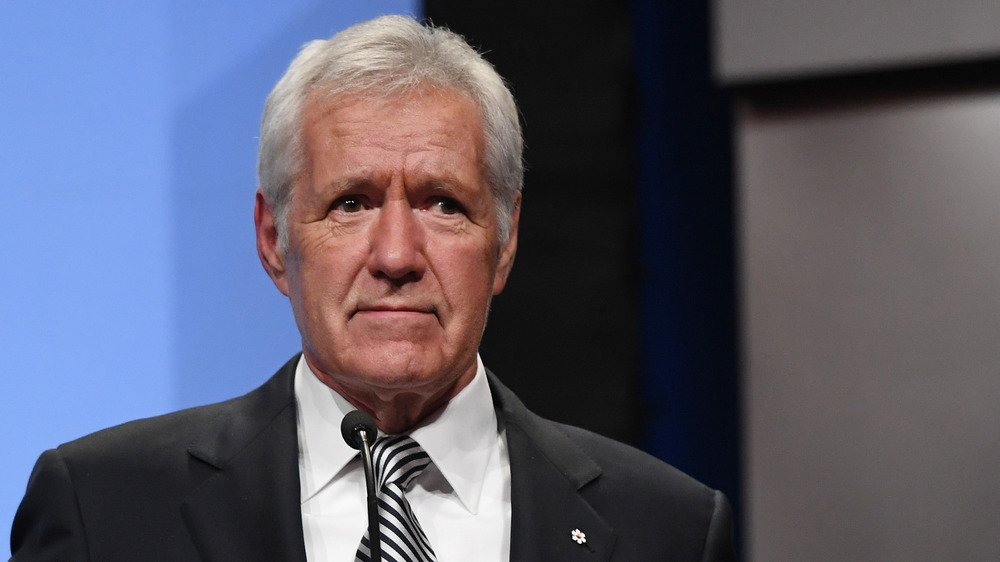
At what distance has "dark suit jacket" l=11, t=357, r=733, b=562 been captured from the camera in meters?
1.54

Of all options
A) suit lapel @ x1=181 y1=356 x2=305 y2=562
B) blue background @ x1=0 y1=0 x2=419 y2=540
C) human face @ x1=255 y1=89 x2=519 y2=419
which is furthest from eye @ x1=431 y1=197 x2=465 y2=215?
blue background @ x1=0 y1=0 x2=419 y2=540

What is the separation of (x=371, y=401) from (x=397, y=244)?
0.25m

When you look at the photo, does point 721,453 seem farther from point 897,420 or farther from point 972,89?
point 972,89

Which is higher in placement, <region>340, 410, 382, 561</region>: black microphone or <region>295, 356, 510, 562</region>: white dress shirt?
<region>340, 410, 382, 561</region>: black microphone

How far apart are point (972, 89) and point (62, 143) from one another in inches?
74.9

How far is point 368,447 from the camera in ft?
4.66

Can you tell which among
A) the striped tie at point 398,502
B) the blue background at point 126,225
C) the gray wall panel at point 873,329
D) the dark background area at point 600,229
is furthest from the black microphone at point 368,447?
the dark background area at point 600,229

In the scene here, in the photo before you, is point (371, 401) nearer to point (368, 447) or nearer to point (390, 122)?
point (368, 447)

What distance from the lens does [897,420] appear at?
2.61m

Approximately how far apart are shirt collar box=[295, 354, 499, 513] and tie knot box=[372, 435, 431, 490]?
0.02 metres

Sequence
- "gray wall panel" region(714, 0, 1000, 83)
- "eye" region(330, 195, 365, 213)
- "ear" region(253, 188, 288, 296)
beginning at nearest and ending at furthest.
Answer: "eye" region(330, 195, 365, 213)
"ear" region(253, 188, 288, 296)
"gray wall panel" region(714, 0, 1000, 83)

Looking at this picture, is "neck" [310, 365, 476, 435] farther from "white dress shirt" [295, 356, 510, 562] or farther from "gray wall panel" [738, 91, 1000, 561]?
"gray wall panel" [738, 91, 1000, 561]

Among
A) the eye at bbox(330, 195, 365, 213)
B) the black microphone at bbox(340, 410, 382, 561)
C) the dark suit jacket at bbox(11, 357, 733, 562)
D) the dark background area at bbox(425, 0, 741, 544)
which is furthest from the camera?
the dark background area at bbox(425, 0, 741, 544)

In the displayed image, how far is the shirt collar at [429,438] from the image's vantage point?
1663mm
